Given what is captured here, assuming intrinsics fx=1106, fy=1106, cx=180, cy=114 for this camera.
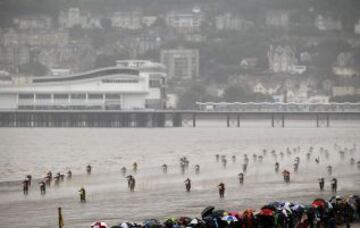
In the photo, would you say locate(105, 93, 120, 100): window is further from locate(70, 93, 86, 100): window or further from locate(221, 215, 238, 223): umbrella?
locate(221, 215, 238, 223): umbrella

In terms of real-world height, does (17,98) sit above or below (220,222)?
above

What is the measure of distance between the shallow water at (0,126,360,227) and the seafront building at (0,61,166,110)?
66.9m

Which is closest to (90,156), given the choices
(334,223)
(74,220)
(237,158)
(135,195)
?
(237,158)

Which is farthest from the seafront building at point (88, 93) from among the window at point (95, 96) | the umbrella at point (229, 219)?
the umbrella at point (229, 219)

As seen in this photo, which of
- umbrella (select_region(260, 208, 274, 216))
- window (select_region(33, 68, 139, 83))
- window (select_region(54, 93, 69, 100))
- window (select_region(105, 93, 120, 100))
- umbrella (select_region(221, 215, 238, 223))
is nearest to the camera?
umbrella (select_region(221, 215, 238, 223))

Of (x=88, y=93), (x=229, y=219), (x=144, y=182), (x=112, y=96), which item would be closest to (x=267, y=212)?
(x=229, y=219)

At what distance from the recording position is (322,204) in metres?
37.0

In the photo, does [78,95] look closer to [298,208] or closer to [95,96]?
[95,96]

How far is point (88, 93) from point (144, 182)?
4585 inches

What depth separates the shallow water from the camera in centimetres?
4300

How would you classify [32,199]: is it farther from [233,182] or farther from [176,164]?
[176,164]

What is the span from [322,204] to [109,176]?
89.1ft

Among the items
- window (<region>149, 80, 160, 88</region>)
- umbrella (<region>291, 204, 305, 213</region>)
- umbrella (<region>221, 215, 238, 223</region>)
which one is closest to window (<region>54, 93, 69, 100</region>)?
window (<region>149, 80, 160, 88</region>)

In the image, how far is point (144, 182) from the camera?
57406 millimetres
